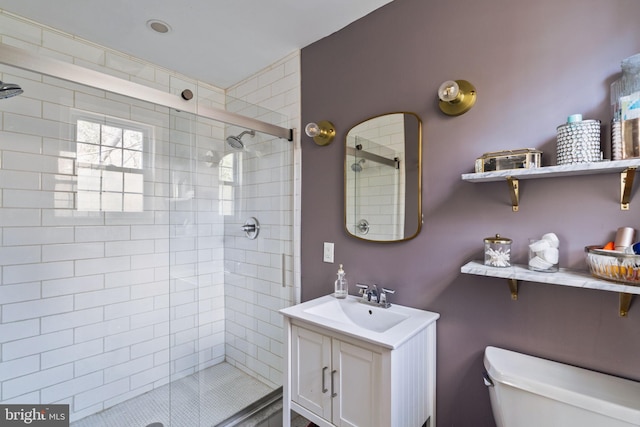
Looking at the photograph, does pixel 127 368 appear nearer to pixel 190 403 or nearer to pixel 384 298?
pixel 190 403

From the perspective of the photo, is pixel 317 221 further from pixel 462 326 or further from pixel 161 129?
pixel 161 129

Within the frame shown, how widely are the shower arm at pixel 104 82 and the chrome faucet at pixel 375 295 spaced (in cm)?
121

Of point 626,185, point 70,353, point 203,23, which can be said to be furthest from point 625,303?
point 70,353

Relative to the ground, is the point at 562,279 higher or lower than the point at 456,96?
lower

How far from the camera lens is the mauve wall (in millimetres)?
1063

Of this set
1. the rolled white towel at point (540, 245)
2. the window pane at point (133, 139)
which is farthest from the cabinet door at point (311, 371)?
the window pane at point (133, 139)

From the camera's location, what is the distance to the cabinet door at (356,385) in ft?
3.77

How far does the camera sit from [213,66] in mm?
2283

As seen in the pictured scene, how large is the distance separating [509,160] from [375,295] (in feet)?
2.83

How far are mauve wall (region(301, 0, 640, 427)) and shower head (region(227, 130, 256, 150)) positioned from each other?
2.23 feet

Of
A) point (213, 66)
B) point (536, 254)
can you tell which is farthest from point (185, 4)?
point (536, 254)

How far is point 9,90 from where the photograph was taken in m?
1.63

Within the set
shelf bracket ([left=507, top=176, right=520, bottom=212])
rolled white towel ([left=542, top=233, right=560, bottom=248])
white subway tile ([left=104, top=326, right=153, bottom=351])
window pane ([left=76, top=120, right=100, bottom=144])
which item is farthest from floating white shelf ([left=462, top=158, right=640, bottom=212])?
white subway tile ([left=104, top=326, right=153, bottom=351])

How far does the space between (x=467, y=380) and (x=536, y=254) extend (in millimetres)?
638
